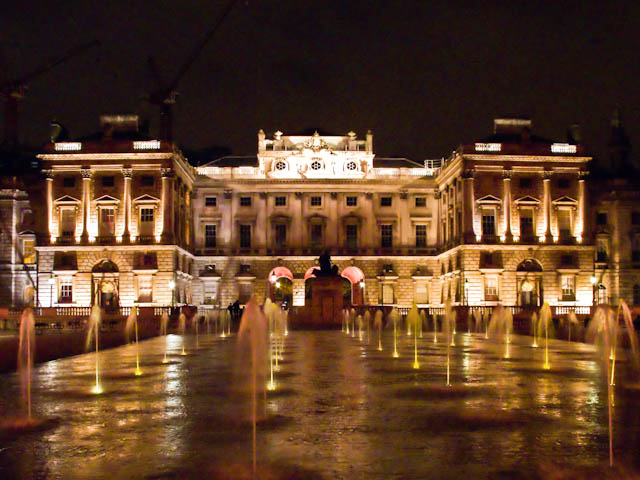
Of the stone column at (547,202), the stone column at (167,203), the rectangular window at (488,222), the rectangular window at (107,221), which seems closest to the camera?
the stone column at (167,203)

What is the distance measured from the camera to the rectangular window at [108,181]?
61.1 meters

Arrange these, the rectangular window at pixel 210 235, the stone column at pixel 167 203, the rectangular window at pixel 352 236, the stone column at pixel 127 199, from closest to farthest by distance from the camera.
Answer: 1. the stone column at pixel 167 203
2. the stone column at pixel 127 199
3. the rectangular window at pixel 210 235
4. the rectangular window at pixel 352 236

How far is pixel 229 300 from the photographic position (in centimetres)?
7006

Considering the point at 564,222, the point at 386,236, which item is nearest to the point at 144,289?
the point at 386,236

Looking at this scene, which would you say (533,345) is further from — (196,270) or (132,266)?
(196,270)

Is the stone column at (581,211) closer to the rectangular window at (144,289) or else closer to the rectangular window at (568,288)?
the rectangular window at (568,288)

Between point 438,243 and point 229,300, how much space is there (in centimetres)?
1983

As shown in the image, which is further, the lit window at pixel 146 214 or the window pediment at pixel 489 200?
the window pediment at pixel 489 200

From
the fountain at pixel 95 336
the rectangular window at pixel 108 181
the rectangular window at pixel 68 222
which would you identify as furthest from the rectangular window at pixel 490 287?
the rectangular window at pixel 68 222

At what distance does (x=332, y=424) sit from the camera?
11.1m

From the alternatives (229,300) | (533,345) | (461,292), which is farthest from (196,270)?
(533,345)

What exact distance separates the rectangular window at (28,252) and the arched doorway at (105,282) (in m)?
12.4

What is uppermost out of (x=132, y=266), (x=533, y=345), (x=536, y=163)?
(x=536, y=163)

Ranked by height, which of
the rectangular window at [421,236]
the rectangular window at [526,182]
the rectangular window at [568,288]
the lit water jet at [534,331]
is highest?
the rectangular window at [526,182]
